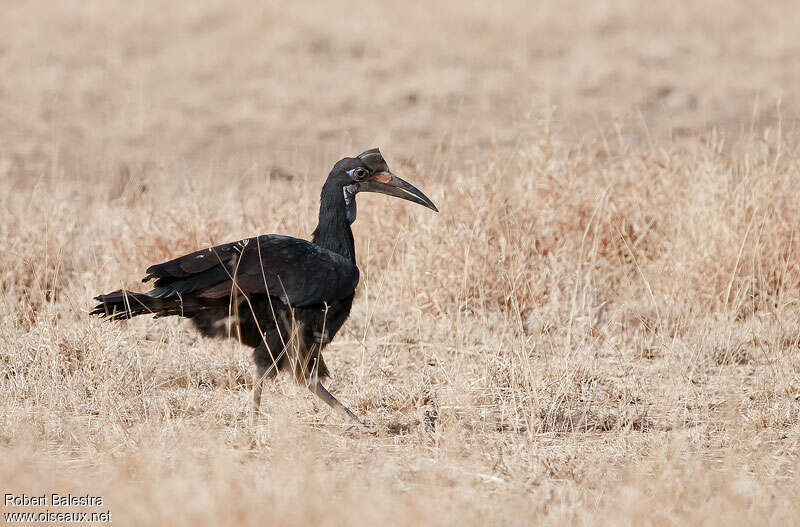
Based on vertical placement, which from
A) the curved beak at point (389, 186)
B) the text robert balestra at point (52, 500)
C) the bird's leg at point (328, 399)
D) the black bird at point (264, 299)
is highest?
the curved beak at point (389, 186)

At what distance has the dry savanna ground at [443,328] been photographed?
161 inches

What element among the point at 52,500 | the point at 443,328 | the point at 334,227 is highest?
the point at 334,227

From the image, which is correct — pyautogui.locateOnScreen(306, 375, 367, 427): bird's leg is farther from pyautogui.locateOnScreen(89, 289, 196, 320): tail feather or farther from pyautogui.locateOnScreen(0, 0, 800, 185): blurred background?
pyautogui.locateOnScreen(0, 0, 800, 185): blurred background

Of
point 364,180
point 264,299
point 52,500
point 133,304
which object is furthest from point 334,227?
point 52,500

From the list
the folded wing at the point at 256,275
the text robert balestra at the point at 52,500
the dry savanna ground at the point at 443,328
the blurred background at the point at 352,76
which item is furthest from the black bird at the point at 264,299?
the blurred background at the point at 352,76

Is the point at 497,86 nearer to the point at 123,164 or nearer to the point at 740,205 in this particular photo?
the point at 123,164

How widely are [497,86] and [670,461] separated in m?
10.3

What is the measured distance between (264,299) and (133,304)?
580 millimetres

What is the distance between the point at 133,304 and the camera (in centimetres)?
487

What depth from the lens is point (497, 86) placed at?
14211mm

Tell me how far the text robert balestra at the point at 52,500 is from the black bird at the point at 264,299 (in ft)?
3.62

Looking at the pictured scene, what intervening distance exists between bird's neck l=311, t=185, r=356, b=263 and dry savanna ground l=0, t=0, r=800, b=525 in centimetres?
61

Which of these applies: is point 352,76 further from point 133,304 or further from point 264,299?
point 133,304

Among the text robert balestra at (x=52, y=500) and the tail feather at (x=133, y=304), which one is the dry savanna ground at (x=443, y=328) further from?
the tail feather at (x=133, y=304)
